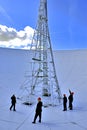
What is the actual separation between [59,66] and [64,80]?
2.33m

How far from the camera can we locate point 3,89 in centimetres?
1477

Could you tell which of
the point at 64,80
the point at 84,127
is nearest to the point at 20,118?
the point at 84,127

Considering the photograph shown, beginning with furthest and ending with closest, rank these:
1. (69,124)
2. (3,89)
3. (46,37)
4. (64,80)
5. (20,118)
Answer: (64,80), (3,89), (46,37), (20,118), (69,124)

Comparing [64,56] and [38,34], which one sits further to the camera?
[64,56]

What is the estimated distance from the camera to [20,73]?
59.9 feet

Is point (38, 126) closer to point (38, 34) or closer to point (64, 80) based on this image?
point (38, 34)

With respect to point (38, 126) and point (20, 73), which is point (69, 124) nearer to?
point (38, 126)

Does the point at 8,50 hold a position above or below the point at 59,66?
above

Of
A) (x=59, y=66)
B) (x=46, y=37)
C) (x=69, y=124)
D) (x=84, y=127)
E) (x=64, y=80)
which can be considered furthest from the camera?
(x=59, y=66)

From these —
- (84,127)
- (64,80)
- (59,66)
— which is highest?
(59,66)

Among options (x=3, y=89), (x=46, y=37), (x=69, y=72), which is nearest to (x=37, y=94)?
(x=3, y=89)

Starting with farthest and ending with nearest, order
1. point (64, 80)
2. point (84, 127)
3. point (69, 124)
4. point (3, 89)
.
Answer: point (64, 80)
point (3, 89)
point (69, 124)
point (84, 127)

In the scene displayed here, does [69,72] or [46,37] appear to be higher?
[46,37]

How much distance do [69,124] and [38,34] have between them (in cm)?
822
